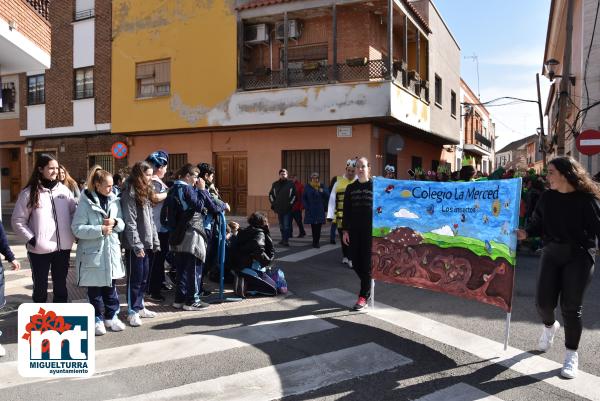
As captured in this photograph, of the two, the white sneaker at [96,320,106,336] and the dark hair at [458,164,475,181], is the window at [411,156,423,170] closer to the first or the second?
the dark hair at [458,164,475,181]

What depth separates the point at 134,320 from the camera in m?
5.36

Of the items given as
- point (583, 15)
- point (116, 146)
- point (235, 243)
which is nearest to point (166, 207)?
point (235, 243)

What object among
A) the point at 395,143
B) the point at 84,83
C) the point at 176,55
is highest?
the point at 176,55

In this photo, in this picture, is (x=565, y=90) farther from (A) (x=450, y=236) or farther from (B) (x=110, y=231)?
(B) (x=110, y=231)

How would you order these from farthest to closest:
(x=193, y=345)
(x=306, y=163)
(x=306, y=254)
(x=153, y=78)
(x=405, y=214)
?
(x=153, y=78)
(x=306, y=163)
(x=306, y=254)
(x=405, y=214)
(x=193, y=345)

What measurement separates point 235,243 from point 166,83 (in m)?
13.2

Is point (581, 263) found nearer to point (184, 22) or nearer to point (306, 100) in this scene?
point (306, 100)

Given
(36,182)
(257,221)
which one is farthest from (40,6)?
(257,221)

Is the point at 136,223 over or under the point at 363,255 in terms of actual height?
over

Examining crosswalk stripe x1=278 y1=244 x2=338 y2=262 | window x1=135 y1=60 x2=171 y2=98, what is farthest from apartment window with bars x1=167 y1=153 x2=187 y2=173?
crosswalk stripe x1=278 y1=244 x2=338 y2=262

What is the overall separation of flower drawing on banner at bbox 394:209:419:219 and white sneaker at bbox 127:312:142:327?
3.09 meters

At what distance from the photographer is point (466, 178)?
9.06m

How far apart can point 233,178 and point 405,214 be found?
13.3m

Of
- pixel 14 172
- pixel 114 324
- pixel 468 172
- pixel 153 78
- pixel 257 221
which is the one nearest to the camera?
pixel 114 324
